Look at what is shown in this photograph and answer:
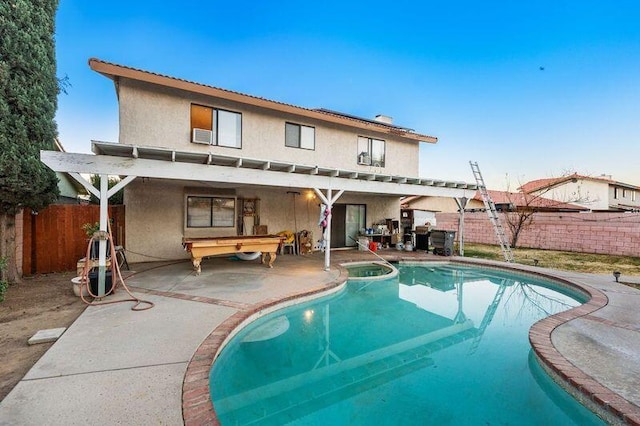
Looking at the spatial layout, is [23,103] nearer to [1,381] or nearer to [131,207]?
[131,207]

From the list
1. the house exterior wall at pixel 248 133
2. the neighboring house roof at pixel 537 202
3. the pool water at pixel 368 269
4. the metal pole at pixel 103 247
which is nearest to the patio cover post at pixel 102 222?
the metal pole at pixel 103 247

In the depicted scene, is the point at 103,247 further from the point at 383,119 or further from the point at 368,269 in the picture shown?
the point at 383,119

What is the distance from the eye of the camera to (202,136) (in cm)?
981

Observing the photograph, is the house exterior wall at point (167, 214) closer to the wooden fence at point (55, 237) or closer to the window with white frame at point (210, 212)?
the window with white frame at point (210, 212)

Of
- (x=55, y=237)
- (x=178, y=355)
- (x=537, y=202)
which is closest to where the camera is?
(x=178, y=355)

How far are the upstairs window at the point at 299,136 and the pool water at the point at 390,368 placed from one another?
22.3 ft

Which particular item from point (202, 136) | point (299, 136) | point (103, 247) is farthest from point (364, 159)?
point (103, 247)

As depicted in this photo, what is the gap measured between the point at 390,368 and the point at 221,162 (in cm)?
610

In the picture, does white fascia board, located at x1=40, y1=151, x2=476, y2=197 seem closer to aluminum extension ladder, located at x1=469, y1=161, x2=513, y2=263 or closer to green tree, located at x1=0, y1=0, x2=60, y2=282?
green tree, located at x1=0, y1=0, x2=60, y2=282

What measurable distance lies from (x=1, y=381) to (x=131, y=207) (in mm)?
7267

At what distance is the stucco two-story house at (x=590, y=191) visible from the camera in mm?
25844

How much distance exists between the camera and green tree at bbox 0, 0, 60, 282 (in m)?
6.01

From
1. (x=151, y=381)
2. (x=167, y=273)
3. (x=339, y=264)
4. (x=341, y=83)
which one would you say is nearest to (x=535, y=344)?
(x=151, y=381)

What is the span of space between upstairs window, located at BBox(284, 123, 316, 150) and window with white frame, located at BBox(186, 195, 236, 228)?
3242 millimetres
